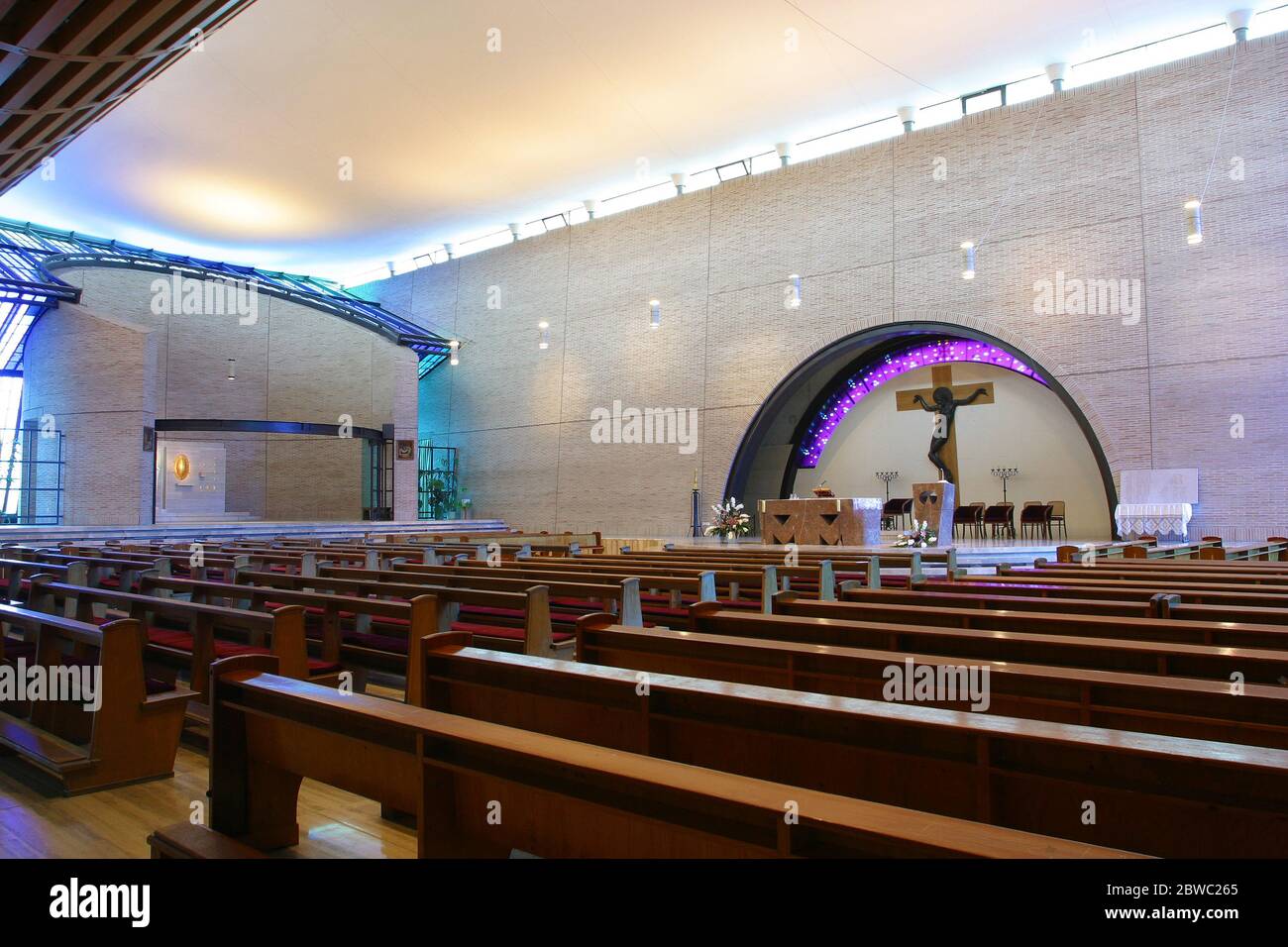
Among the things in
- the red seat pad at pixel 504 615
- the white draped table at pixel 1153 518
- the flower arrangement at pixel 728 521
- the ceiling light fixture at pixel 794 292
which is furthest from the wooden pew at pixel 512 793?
the ceiling light fixture at pixel 794 292

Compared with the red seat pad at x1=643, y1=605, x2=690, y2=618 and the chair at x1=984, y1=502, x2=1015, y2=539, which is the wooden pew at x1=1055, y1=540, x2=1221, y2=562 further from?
the red seat pad at x1=643, y1=605, x2=690, y2=618

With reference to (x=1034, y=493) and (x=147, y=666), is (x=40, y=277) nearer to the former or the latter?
(x=147, y=666)

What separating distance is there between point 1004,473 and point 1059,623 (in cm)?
1297

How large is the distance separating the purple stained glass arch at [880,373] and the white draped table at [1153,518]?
13.8 feet

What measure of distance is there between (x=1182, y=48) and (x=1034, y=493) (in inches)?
267

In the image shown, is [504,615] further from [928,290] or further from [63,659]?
[928,290]

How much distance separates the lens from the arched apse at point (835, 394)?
13406 mm

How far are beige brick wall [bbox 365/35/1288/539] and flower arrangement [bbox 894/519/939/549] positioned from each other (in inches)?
108

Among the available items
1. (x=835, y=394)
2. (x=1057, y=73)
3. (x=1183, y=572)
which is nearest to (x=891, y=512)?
(x=835, y=394)

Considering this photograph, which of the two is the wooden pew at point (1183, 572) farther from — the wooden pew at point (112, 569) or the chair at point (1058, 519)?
the chair at point (1058, 519)

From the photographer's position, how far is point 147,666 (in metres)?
4.07

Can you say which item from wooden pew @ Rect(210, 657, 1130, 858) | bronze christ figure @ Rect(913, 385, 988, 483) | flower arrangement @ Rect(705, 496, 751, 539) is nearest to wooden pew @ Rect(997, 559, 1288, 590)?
wooden pew @ Rect(210, 657, 1130, 858)

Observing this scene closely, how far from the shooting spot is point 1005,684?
1.89 m
